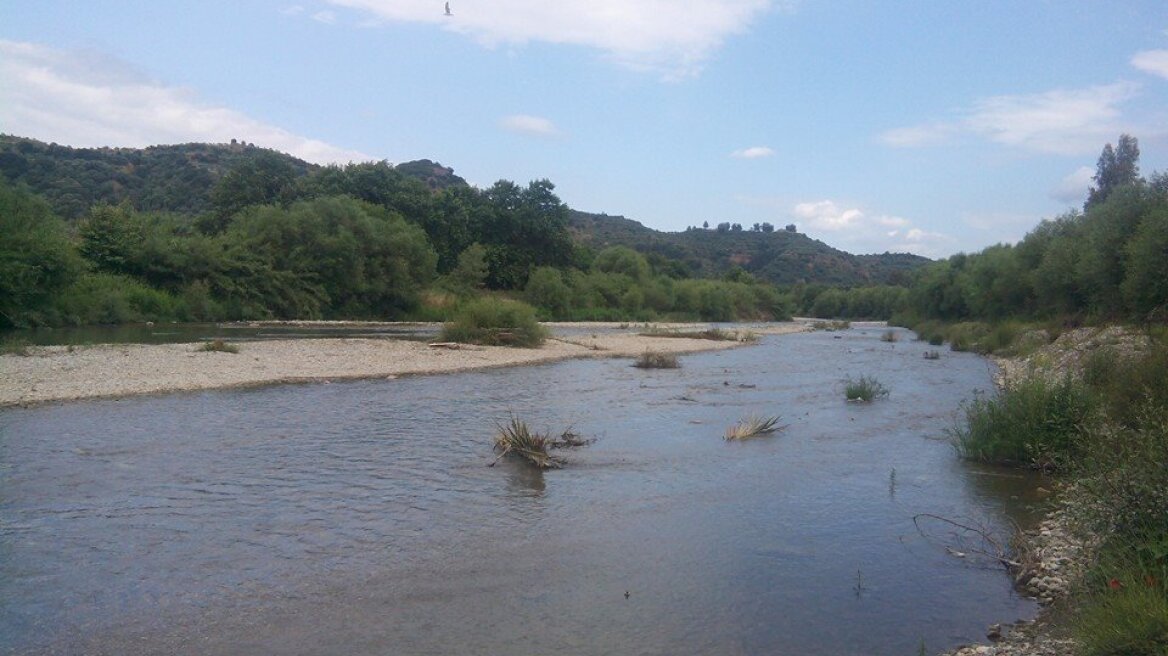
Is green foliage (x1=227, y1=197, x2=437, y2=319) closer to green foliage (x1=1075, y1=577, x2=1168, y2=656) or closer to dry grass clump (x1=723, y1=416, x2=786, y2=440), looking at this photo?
dry grass clump (x1=723, y1=416, x2=786, y2=440)

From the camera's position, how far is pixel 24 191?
3494cm

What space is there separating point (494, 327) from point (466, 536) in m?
28.0

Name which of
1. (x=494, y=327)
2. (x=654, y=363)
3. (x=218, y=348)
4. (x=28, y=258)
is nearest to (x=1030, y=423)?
(x=654, y=363)

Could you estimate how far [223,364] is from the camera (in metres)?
24.6

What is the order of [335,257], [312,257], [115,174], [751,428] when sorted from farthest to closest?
[115,174], [335,257], [312,257], [751,428]

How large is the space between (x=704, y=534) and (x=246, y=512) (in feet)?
20.4

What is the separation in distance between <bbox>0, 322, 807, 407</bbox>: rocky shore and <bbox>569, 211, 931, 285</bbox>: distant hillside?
10338 centimetres

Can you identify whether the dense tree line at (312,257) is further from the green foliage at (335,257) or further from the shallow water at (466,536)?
the shallow water at (466,536)

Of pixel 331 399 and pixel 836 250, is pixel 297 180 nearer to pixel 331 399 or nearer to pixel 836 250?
pixel 331 399

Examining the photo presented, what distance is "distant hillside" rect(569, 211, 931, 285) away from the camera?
15025cm

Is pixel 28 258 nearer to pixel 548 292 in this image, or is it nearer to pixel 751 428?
pixel 751 428

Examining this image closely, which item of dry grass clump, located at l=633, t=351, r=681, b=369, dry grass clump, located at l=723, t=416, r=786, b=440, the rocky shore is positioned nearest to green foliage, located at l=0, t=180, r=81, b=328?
the rocky shore

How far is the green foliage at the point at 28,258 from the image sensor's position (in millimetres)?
32125

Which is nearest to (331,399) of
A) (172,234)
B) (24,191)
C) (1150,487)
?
(1150,487)
